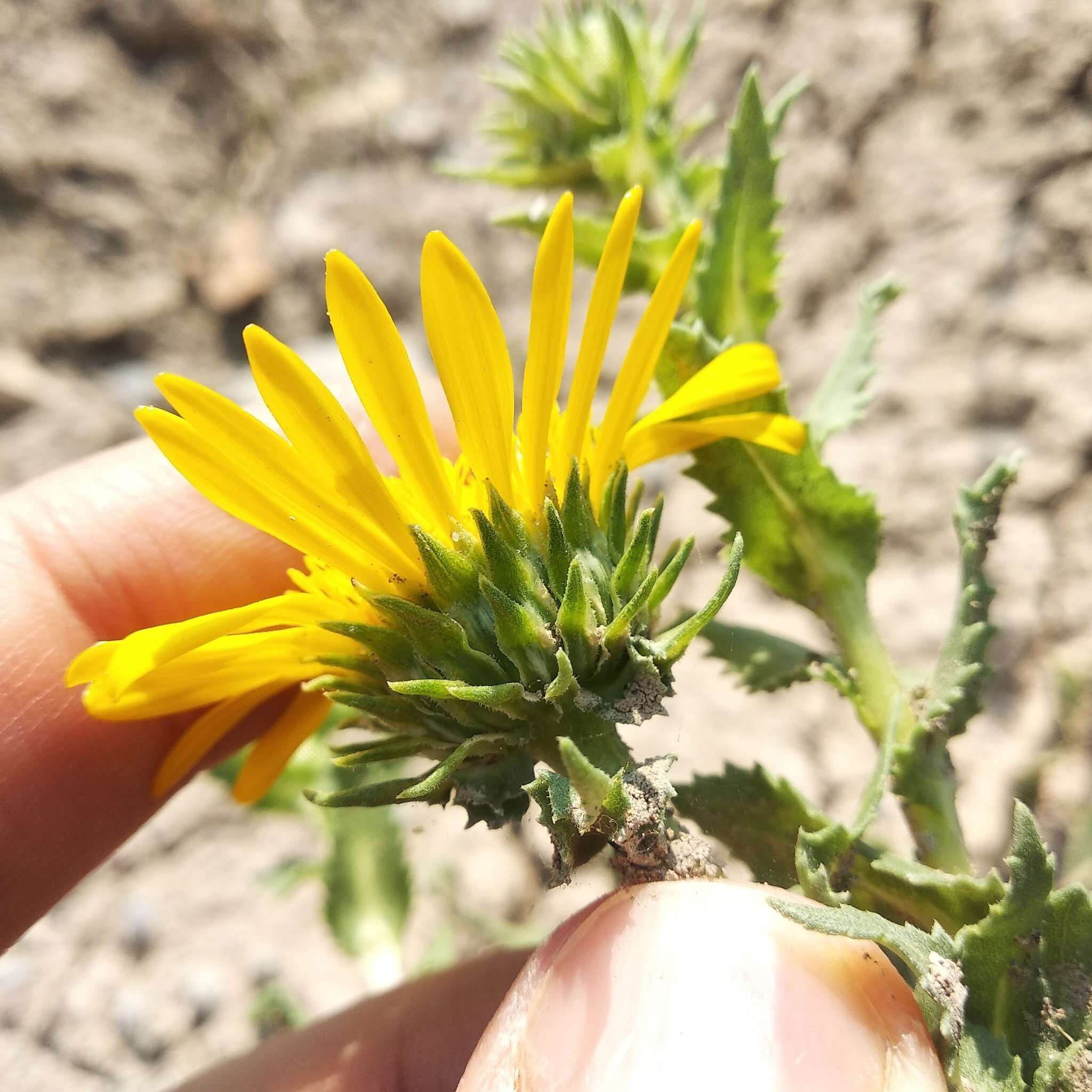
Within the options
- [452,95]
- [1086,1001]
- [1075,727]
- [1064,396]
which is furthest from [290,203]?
[1086,1001]

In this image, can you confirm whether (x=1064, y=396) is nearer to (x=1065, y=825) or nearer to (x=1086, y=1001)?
(x=1065, y=825)

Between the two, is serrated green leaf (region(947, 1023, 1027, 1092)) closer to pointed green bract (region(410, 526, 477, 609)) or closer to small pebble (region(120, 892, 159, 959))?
pointed green bract (region(410, 526, 477, 609))

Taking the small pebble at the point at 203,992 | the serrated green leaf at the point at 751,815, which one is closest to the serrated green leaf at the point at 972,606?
the serrated green leaf at the point at 751,815

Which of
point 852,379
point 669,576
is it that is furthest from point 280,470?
point 852,379

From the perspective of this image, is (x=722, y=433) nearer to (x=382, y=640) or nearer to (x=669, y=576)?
(x=669, y=576)

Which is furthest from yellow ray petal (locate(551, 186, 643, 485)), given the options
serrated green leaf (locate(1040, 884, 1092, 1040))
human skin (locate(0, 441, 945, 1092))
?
serrated green leaf (locate(1040, 884, 1092, 1040))

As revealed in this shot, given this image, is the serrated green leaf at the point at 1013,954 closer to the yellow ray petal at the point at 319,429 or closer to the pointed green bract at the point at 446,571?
the pointed green bract at the point at 446,571
